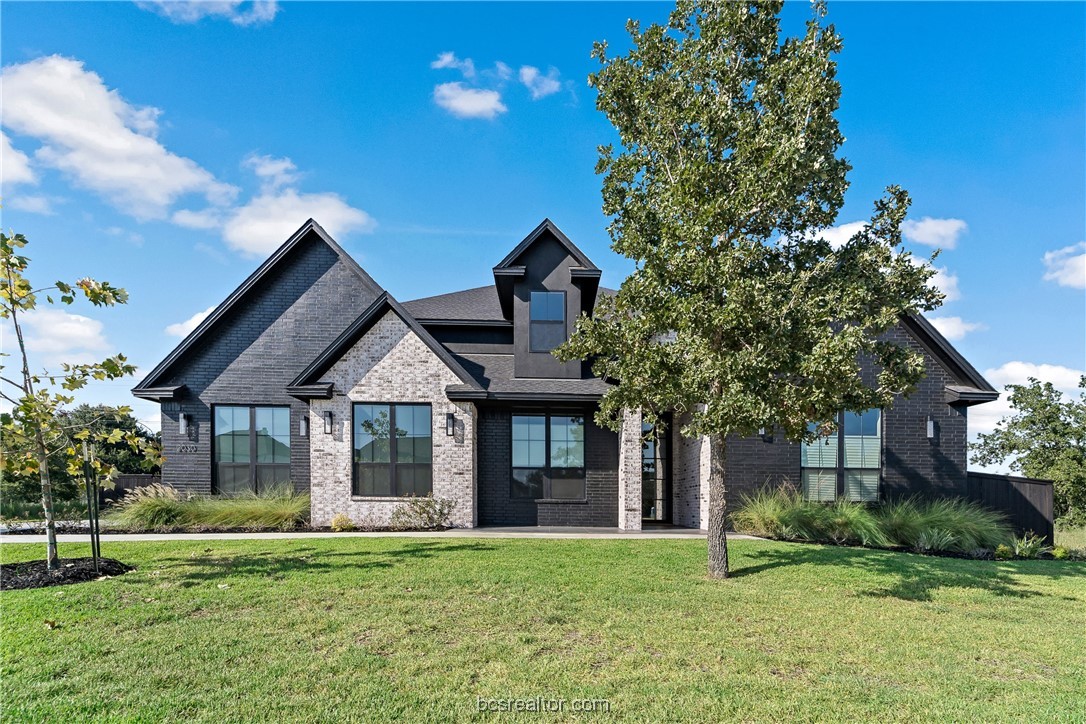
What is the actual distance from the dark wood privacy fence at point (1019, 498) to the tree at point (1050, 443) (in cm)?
1147

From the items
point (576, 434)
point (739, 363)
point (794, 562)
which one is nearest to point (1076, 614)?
point (794, 562)

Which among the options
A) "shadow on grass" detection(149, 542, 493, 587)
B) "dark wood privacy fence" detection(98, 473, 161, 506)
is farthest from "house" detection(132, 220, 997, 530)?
"shadow on grass" detection(149, 542, 493, 587)

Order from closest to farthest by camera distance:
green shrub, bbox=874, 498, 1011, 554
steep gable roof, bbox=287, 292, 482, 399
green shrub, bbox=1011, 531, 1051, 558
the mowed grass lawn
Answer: the mowed grass lawn
green shrub, bbox=1011, 531, 1051, 558
green shrub, bbox=874, 498, 1011, 554
steep gable roof, bbox=287, 292, 482, 399

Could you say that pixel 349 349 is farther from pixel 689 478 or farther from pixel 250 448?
pixel 689 478

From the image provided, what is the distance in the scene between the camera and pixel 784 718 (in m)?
4.20

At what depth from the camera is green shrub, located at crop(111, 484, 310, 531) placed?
13164 mm

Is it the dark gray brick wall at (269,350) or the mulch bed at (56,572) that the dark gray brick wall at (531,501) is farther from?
the mulch bed at (56,572)

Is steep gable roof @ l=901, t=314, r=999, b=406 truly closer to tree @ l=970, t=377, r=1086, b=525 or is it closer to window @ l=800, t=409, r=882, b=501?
window @ l=800, t=409, r=882, b=501

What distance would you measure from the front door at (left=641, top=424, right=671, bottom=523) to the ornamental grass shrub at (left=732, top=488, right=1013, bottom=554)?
3.36m

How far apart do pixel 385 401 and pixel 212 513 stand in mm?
4741

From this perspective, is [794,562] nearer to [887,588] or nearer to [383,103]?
→ [887,588]

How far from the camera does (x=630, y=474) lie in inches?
545

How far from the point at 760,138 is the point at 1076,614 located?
722 centimetres

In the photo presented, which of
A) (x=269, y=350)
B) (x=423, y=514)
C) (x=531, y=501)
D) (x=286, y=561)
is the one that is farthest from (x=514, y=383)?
(x=269, y=350)
